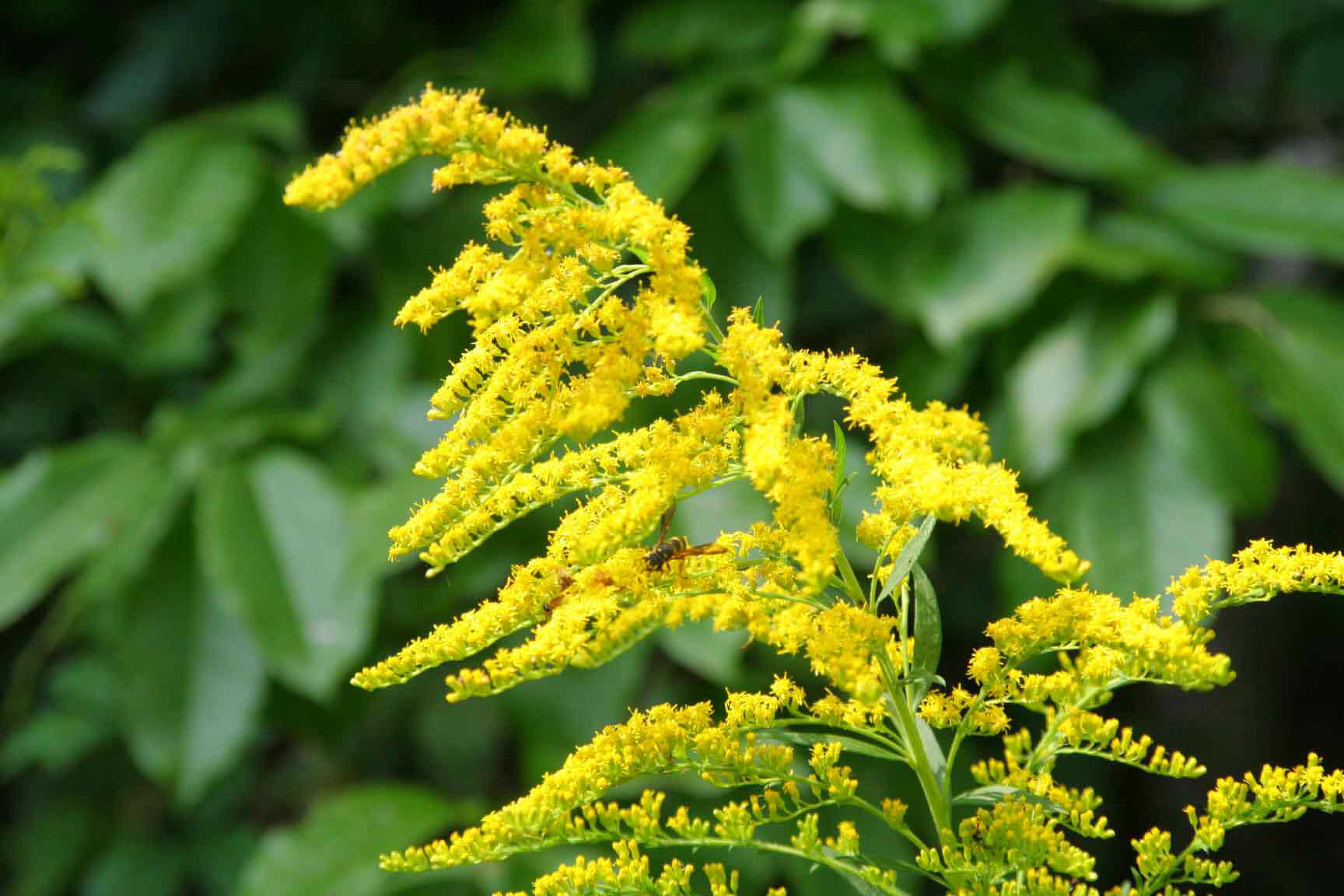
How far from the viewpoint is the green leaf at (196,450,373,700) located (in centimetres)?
199

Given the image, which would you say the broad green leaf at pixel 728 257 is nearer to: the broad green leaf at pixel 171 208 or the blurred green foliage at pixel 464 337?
the blurred green foliage at pixel 464 337

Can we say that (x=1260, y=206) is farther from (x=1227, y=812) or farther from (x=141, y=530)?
(x=141, y=530)

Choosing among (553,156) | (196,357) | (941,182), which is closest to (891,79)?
(941,182)

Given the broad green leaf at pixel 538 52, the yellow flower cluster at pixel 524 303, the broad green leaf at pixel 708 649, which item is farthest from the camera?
the broad green leaf at pixel 538 52

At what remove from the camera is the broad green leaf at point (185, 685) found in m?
2.15

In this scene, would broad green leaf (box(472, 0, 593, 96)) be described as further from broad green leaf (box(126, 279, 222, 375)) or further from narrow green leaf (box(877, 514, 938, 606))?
narrow green leaf (box(877, 514, 938, 606))

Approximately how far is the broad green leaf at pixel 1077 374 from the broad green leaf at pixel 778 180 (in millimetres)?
433

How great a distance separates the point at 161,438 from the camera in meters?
2.35

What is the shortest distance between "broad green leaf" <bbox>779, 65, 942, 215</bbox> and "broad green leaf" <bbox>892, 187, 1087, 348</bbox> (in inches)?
3.6

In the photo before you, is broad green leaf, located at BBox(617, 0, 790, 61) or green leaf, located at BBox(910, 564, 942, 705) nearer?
green leaf, located at BBox(910, 564, 942, 705)

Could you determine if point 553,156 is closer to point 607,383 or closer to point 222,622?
point 607,383

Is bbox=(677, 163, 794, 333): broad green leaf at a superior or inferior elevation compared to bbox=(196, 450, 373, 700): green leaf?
superior

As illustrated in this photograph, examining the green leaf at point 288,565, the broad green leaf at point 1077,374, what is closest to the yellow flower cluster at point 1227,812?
the broad green leaf at point 1077,374

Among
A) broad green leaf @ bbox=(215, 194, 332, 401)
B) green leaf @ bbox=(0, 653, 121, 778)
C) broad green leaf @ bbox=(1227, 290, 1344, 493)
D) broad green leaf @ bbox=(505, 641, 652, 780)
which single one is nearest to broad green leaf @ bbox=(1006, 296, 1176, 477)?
broad green leaf @ bbox=(1227, 290, 1344, 493)
